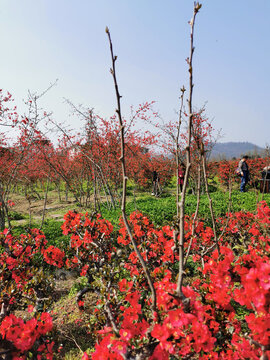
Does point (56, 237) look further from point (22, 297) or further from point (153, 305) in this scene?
point (153, 305)

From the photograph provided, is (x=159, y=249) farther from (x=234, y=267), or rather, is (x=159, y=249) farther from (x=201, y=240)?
(x=234, y=267)

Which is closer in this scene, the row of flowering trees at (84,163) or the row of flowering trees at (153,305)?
the row of flowering trees at (153,305)

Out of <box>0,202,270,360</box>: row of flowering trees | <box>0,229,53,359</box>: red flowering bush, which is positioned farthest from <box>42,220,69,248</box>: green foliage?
<box>0,202,270,360</box>: row of flowering trees

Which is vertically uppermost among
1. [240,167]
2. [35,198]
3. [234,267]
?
[240,167]

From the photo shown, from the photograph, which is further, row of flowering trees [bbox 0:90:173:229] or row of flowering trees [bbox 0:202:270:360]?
row of flowering trees [bbox 0:90:173:229]

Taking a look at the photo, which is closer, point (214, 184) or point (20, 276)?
point (20, 276)

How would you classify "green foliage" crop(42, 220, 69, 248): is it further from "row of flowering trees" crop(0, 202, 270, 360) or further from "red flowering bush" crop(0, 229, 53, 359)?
"row of flowering trees" crop(0, 202, 270, 360)

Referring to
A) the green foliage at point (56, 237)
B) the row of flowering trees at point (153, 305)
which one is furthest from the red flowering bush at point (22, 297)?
→ the green foliage at point (56, 237)

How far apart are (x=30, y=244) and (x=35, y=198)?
41.7ft

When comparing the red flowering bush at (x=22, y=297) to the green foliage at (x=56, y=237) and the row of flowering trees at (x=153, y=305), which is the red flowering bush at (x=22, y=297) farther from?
the green foliage at (x=56, y=237)

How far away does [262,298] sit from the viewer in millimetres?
1137

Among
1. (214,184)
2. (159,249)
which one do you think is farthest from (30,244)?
(214,184)

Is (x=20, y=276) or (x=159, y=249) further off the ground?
(x=159, y=249)

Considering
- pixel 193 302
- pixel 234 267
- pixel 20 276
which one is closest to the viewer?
pixel 193 302
